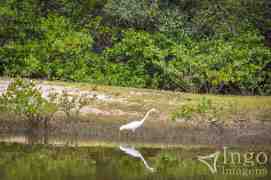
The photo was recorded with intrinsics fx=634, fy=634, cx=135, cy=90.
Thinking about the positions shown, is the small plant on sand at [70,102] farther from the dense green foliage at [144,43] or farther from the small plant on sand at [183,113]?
the dense green foliage at [144,43]

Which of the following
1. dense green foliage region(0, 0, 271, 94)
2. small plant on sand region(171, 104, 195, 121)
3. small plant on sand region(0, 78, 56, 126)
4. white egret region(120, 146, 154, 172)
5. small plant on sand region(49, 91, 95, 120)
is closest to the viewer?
white egret region(120, 146, 154, 172)

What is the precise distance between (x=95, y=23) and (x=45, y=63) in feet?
7.86

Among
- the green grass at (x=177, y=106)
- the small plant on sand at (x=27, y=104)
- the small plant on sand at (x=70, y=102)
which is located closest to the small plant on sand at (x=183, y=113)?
the green grass at (x=177, y=106)

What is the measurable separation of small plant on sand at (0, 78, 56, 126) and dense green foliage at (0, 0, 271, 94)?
9.83 ft

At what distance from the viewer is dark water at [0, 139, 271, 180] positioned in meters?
9.38

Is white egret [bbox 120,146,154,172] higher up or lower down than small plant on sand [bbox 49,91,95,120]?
lower down

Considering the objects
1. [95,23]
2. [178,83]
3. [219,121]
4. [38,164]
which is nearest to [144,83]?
[178,83]

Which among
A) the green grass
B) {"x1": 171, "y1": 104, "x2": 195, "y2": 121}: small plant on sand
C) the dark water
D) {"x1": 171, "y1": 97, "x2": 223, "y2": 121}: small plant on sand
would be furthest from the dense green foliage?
the dark water

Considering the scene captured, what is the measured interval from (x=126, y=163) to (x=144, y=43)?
9340 millimetres

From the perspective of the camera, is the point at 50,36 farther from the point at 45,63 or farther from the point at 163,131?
the point at 163,131

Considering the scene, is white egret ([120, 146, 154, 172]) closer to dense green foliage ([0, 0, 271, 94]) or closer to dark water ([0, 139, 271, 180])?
dark water ([0, 139, 271, 180])

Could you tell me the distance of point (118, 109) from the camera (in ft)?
50.6

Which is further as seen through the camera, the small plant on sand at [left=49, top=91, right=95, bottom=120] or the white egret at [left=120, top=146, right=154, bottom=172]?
the small plant on sand at [left=49, top=91, right=95, bottom=120]

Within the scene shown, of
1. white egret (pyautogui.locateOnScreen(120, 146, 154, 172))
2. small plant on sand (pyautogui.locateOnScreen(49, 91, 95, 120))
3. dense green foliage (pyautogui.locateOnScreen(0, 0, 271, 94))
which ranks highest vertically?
dense green foliage (pyautogui.locateOnScreen(0, 0, 271, 94))
